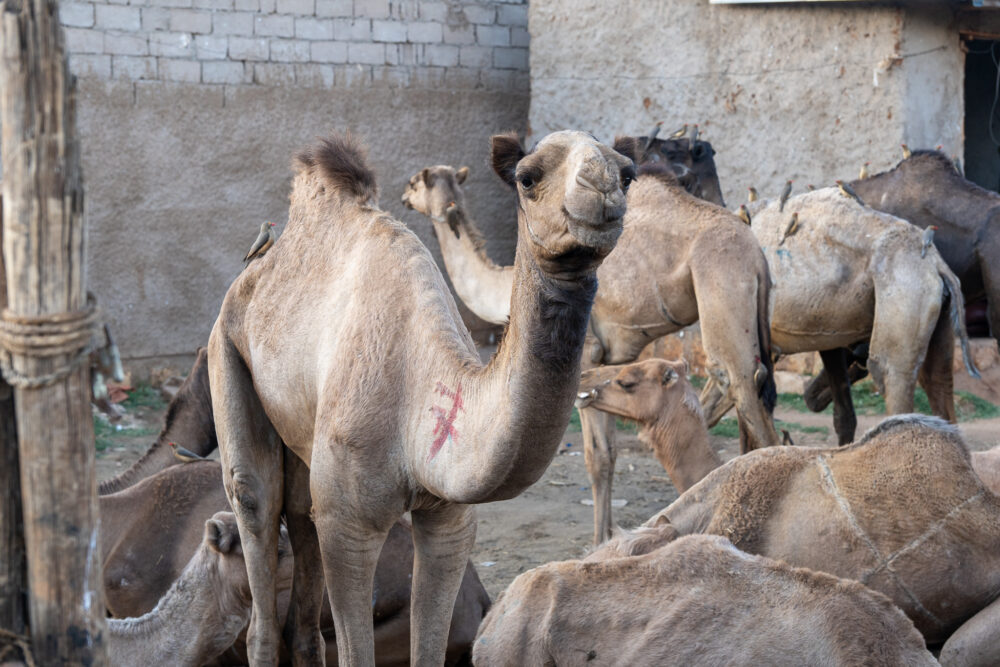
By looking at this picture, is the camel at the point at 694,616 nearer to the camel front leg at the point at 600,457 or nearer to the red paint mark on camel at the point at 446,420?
the red paint mark on camel at the point at 446,420

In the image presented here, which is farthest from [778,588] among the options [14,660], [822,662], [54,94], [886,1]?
[886,1]

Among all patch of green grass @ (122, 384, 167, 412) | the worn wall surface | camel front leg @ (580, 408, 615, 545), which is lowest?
patch of green grass @ (122, 384, 167, 412)

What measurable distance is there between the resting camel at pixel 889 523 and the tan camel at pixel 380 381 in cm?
99

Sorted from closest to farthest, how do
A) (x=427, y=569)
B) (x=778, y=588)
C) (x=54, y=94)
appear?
(x=54, y=94) → (x=778, y=588) → (x=427, y=569)

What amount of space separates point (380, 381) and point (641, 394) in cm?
297

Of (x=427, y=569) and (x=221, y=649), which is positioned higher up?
(x=427, y=569)

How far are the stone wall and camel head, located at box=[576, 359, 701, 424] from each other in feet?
17.7

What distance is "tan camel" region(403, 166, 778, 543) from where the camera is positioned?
23.5 ft

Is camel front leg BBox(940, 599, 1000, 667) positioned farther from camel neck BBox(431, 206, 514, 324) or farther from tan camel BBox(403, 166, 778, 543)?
camel neck BBox(431, 206, 514, 324)

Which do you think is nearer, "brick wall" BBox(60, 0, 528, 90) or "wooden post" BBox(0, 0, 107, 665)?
"wooden post" BBox(0, 0, 107, 665)

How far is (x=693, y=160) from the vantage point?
9070mm

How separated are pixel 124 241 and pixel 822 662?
29.7ft

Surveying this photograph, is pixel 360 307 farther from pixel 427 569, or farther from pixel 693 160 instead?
pixel 693 160

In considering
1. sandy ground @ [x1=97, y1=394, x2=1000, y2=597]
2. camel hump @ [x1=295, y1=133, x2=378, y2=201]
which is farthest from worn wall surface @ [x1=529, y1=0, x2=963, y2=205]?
camel hump @ [x1=295, y1=133, x2=378, y2=201]
